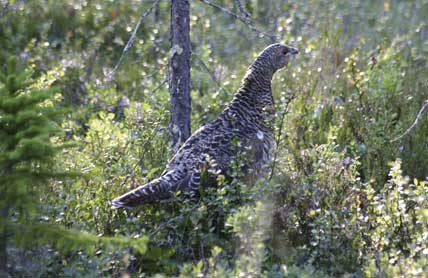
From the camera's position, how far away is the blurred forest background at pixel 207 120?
463 cm

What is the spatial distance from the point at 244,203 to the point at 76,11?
22.5ft

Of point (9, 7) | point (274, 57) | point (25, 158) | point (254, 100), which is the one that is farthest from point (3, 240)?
point (9, 7)

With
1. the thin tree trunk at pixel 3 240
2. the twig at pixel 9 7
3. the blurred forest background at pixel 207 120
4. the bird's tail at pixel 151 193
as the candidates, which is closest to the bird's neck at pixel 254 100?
the blurred forest background at pixel 207 120

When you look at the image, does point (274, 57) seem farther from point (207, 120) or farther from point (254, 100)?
point (207, 120)

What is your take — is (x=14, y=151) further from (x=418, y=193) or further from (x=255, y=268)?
(x=418, y=193)

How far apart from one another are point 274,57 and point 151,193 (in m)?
2.26

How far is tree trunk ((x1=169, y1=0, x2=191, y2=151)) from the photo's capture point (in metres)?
6.64

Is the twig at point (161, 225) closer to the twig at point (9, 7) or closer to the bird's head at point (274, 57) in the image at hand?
the bird's head at point (274, 57)

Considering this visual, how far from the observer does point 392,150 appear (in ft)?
22.6

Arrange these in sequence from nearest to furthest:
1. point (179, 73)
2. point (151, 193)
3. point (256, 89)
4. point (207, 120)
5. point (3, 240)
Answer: point (3, 240) < point (151, 193) < point (179, 73) < point (256, 89) < point (207, 120)

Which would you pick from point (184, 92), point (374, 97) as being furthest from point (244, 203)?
point (374, 97)

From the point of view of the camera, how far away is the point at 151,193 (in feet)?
18.6

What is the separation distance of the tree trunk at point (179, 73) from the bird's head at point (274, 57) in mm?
741

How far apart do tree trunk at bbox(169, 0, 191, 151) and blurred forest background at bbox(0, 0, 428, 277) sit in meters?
0.18
